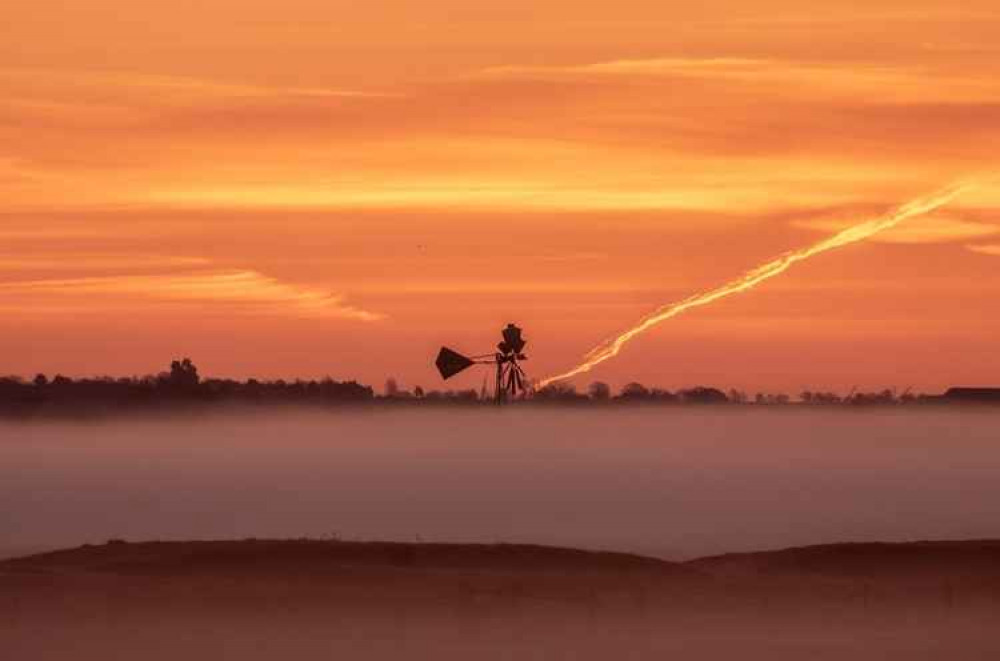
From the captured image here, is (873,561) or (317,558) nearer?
(317,558)

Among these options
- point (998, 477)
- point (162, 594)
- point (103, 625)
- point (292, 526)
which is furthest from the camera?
point (998, 477)

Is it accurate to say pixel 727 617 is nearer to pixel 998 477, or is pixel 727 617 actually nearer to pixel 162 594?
pixel 162 594

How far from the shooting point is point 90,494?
560 feet

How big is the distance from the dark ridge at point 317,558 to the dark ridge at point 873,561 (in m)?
2.72

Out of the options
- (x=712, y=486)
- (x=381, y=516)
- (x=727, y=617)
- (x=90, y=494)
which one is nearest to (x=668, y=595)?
(x=727, y=617)

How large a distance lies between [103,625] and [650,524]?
243 feet

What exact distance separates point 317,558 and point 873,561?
1333 centimetres

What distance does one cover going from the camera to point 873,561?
6656 cm

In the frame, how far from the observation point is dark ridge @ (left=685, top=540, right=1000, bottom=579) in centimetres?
6475

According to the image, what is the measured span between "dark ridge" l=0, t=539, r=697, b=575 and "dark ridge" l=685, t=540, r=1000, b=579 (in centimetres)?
→ 272

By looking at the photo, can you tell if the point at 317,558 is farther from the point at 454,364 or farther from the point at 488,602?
the point at 454,364

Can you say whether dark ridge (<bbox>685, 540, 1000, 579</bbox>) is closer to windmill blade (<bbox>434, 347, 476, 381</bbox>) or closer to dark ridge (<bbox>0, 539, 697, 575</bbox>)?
dark ridge (<bbox>0, 539, 697, 575</bbox>)

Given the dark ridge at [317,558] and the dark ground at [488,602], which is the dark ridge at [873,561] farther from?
the dark ridge at [317,558]

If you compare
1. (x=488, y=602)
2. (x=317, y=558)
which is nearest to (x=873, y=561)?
→ (x=488, y=602)
